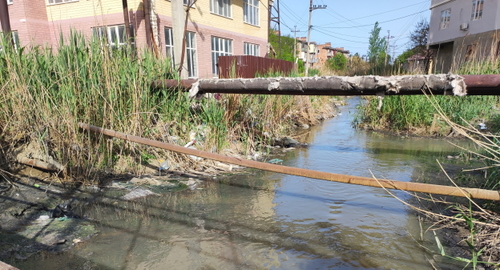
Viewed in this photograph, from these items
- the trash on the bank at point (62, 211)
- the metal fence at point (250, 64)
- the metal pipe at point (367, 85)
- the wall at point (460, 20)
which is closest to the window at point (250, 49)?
the metal fence at point (250, 64)

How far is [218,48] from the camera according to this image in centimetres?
1489

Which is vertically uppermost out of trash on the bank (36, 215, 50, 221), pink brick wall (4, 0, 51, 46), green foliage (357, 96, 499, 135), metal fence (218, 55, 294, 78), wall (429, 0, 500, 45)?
wall (429, 0, 500, 45)

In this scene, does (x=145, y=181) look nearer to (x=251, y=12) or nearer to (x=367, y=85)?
(x=367, y=85)

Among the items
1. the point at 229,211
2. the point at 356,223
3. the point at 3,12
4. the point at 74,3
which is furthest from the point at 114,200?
the point at 74,3

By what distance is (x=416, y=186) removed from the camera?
1993 mm

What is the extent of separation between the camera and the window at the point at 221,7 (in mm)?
14377

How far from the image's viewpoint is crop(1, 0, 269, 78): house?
10.5 metres

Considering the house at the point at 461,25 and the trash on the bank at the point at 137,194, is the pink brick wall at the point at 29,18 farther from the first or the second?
the house at the point at 461,25

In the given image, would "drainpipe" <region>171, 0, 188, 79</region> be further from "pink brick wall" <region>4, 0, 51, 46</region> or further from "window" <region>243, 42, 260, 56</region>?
"window" <region>243, 42, 260, 56</region>

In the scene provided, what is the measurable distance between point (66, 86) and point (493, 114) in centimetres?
925

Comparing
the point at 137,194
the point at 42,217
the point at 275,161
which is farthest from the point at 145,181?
the point at 275,161

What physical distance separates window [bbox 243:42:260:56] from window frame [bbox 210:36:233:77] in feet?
5.20

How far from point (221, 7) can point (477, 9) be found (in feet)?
50.6

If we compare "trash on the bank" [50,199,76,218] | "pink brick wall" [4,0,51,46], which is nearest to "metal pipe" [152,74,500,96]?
"trash on the bank" [50,199,76,218]
